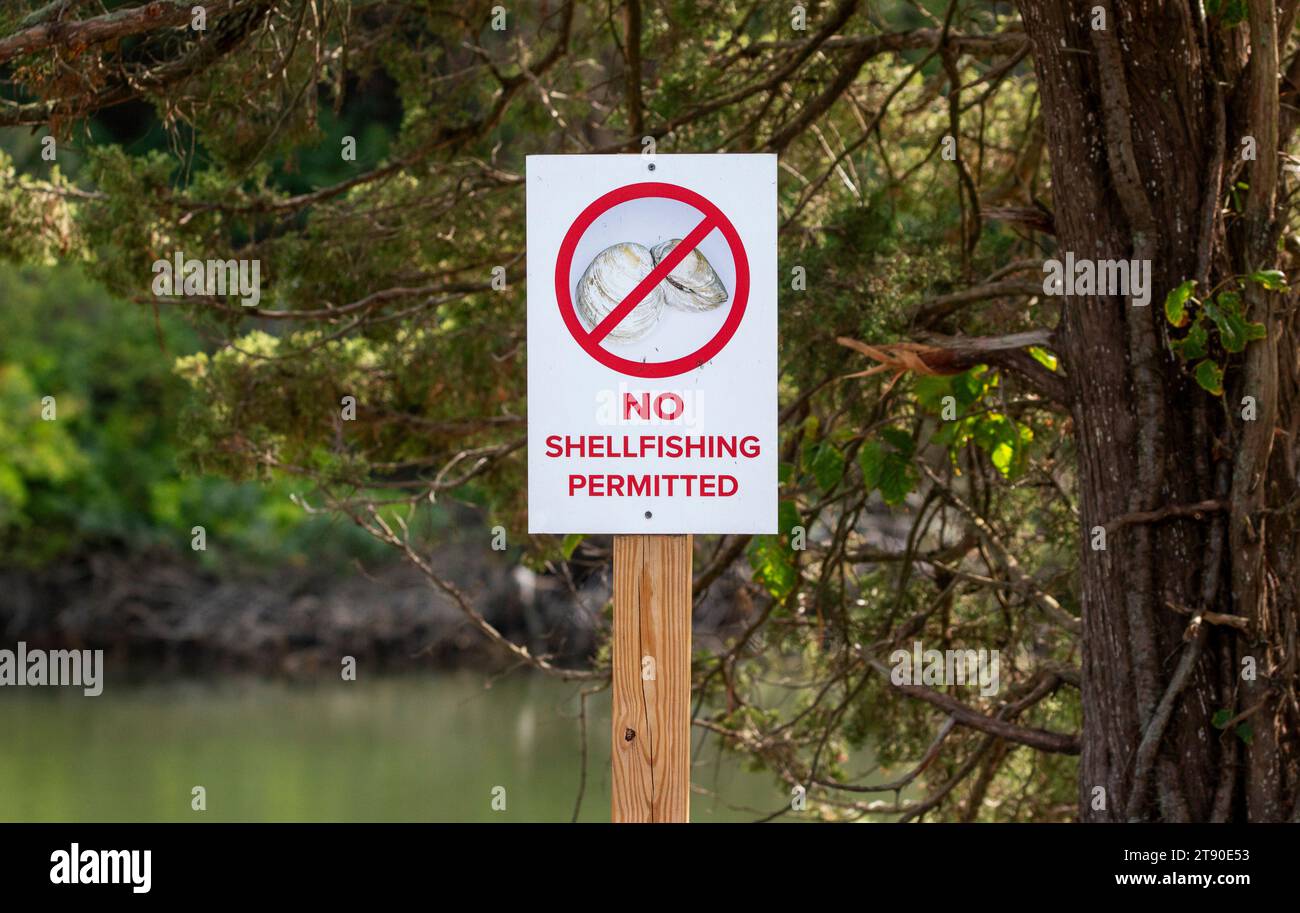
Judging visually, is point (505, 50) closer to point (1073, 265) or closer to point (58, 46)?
point (58, 46)

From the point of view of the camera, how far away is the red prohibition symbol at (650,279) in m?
2.54

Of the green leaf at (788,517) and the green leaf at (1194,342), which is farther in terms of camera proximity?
the green leaf at (788,517)

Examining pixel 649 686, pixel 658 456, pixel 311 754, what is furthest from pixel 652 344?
pixel 311 754

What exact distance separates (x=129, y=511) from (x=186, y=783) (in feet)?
19.8

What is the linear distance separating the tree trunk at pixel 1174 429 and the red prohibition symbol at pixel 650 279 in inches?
51.5

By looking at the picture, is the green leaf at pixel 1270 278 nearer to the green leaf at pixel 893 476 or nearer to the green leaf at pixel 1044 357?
the green leaf at pixel 1044 357

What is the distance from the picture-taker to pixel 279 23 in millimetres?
4480

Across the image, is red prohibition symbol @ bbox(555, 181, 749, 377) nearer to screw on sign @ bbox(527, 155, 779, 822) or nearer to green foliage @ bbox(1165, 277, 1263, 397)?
screw on sign @ bbox(527, 155, 779, 822)

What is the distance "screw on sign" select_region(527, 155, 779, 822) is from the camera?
8.23 ft


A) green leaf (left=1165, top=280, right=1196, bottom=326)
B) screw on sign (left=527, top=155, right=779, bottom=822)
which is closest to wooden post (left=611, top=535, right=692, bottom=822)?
screw on sign (left=527, top=155, right=779, bottom=822)
